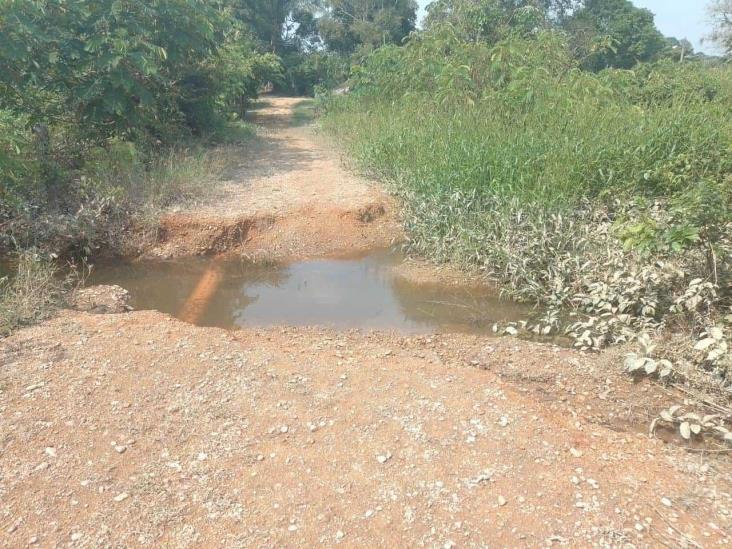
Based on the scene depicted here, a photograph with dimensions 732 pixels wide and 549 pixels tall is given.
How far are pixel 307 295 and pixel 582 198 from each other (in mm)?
2489

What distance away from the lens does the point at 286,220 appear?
Answer: 5.96m

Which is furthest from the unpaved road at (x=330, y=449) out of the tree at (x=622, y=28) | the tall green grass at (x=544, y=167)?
the tree at (x=622, y=28)

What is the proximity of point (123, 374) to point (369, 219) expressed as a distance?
3582 mm

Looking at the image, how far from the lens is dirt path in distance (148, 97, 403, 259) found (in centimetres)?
560

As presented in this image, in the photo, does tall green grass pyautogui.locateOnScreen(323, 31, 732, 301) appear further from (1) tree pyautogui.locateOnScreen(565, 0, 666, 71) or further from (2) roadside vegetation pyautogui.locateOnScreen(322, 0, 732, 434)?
(1) tree pyautogui.locateOnScreen(565, 0, 666, 71)

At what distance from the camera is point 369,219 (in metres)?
6.12

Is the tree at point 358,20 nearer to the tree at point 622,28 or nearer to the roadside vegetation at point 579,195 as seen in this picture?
the tree at point 622,28

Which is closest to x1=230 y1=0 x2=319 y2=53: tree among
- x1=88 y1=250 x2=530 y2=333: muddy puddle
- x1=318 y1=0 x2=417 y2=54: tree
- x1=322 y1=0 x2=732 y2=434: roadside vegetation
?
x1=318 y1=0 x2=417 y2=54: tree

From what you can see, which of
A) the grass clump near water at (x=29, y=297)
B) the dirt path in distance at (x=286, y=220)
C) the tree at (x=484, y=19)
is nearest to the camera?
the grass clump near water at (x=29, y=297)

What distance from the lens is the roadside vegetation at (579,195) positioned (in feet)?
11.0

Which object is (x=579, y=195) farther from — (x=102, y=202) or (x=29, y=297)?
(x=102, y=202)

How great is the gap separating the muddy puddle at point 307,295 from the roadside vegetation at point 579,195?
38 centimetres

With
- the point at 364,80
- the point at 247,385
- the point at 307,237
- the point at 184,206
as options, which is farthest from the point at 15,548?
the point at 364,80

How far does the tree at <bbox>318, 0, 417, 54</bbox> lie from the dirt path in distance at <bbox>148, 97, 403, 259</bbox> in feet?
54.5
